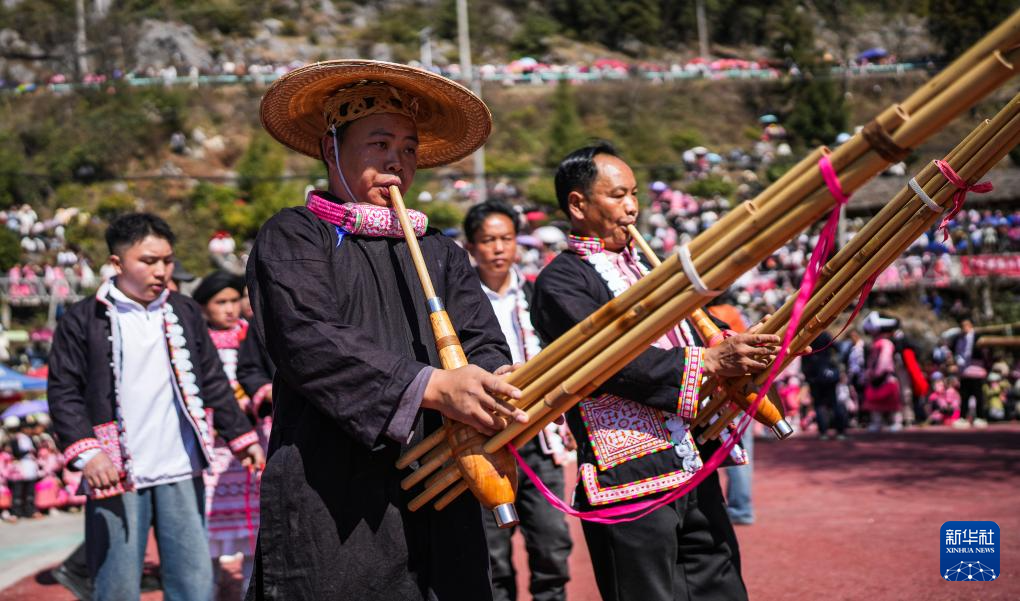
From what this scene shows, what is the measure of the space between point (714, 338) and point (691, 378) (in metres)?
0.43

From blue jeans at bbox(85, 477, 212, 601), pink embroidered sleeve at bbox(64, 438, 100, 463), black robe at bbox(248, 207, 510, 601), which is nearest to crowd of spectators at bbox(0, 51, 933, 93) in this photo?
blue jeans at bbox(85, 477, 212, 601)

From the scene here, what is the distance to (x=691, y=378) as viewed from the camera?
3135 mm

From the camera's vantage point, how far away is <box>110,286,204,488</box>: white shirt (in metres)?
4.26

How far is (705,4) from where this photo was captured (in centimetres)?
8369

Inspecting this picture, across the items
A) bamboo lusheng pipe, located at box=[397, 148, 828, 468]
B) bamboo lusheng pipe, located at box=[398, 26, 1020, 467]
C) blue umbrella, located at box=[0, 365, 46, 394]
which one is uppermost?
bamboo lusheng pipe, located at box=[398, 26, 1020, 467]

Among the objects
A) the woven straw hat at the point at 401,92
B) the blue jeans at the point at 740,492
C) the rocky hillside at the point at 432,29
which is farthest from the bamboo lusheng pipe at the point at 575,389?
the rocky hillside at the point at 432,29

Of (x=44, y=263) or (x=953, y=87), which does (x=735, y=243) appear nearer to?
(x=953, y=87)

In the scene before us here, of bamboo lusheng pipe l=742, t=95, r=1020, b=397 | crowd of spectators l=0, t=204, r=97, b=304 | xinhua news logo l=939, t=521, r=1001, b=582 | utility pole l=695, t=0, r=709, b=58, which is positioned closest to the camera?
bamboo lusheng pipe l=742, t=95, r=1020, b=397

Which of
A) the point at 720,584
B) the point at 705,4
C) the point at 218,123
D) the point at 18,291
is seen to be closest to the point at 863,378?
the point at 720,584

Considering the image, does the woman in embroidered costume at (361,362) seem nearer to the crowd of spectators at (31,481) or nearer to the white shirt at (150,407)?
the white shirt at (150,407)

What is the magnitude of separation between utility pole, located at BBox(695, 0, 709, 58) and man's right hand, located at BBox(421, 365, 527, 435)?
273 feet

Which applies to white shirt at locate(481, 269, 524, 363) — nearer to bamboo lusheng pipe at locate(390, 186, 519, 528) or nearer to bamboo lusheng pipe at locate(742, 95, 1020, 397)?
bamboo lusheng pipe at locate(742, 95, 1020, 397)

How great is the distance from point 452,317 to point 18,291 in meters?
37.1

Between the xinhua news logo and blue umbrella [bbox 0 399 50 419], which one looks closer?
the xinhua news logo
